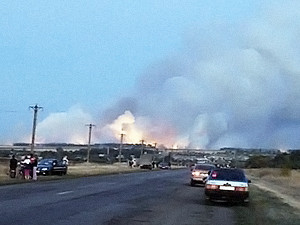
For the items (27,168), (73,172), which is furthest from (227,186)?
(73,172)

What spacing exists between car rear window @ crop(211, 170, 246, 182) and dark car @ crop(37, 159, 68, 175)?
97.5 feet

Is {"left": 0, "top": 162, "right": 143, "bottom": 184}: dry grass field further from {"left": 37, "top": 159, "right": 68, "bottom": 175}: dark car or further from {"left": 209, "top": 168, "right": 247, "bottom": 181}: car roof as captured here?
{"left": 209, "top": 168, "right": 247, "bottom": 181}: car roof

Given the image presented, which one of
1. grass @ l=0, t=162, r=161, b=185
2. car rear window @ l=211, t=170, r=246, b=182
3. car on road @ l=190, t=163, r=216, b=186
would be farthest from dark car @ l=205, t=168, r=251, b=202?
car on road @ l=190, t=163, r=216, b=186

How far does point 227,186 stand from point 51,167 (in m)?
31.3

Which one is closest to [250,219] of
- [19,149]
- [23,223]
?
[23,223]

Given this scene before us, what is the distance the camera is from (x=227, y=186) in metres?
27.7

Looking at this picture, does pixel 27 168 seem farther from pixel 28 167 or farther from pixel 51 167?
pixel 51 167

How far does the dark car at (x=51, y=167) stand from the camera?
185 feet

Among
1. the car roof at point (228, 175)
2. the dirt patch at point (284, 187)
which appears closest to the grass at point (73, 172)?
the car roof at point (228, 175)

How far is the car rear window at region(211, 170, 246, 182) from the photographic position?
93.0 ft

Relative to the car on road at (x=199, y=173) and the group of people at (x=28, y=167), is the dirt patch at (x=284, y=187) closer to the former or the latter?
the car on road at (x=199, y=173)

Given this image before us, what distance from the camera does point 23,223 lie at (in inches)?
630

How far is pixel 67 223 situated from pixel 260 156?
169793 millimetres

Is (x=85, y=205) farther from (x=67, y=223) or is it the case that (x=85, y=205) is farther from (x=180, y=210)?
(x=67, y=223)
